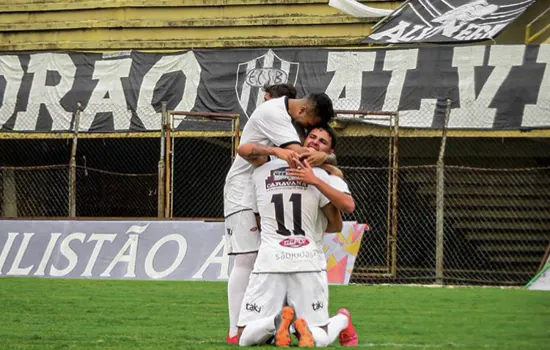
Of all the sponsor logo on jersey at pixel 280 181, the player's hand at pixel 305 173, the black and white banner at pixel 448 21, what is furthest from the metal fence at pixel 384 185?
the player's hand at pixel 305 173

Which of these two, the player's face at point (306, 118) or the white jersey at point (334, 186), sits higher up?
the player's face at point (306, 118)

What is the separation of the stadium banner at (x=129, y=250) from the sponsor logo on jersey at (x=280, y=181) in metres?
8.94

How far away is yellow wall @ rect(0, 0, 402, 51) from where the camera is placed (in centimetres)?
2327

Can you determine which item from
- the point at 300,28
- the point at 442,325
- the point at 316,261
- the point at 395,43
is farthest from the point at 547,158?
the point at 316,261

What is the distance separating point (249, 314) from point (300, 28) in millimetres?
15631

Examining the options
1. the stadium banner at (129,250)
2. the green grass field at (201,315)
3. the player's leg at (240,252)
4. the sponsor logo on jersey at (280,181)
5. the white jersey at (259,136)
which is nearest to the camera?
the sponsor logo on jersey at (280,181)

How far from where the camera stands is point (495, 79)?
19.1 meters

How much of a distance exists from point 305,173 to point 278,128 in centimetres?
59

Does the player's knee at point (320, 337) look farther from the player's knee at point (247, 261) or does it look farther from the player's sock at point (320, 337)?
the player's knee at point (247, 261)

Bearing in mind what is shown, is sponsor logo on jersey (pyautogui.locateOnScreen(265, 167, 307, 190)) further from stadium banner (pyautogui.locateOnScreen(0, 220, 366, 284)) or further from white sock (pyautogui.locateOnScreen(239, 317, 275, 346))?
stadium banner (pyautogui.locateOnScreen(0, 220, 366, 284))

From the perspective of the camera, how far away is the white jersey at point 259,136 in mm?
8641

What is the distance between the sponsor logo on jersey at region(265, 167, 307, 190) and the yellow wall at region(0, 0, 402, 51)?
13.9 m

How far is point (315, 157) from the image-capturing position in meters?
8.33

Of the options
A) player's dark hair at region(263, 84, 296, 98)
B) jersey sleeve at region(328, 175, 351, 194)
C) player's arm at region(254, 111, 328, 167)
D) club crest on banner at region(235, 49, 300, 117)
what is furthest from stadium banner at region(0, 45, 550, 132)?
jersey sleeve at region(328, 175, 351, 194)
